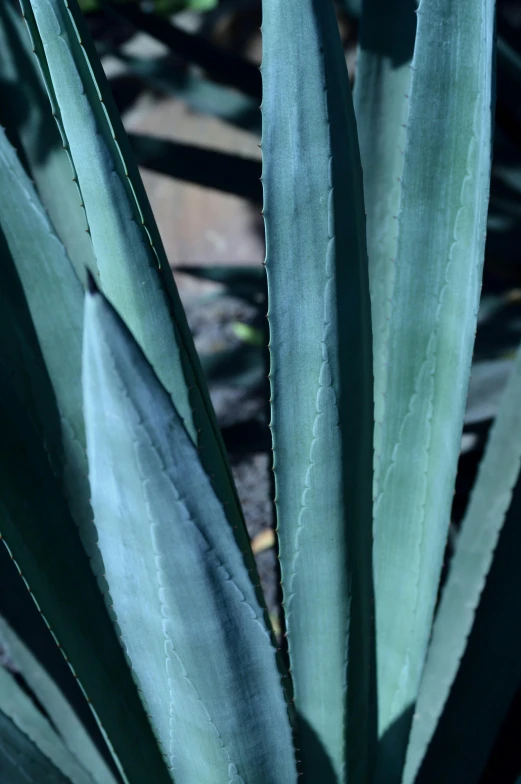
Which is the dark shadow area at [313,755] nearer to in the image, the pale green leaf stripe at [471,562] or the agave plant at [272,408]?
the agave plant at [272,408]

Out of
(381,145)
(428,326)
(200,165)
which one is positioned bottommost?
(428,326)

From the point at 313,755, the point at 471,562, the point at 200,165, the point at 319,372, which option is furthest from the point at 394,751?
the point at 200,165

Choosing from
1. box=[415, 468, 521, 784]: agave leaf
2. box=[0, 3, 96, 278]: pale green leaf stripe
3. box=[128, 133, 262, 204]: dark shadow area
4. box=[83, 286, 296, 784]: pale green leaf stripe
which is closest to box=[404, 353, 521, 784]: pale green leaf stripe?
box=[415, 468, 521, 784]: agave leaf

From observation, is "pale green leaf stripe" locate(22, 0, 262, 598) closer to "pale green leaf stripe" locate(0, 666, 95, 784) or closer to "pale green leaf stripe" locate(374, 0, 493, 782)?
"pale green leaf stripe" locate(374, 0, 493, 782)

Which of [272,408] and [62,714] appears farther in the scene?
[62,714]

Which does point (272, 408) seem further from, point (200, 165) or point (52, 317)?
point (200, 165)

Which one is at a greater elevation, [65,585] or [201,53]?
[201,53]
